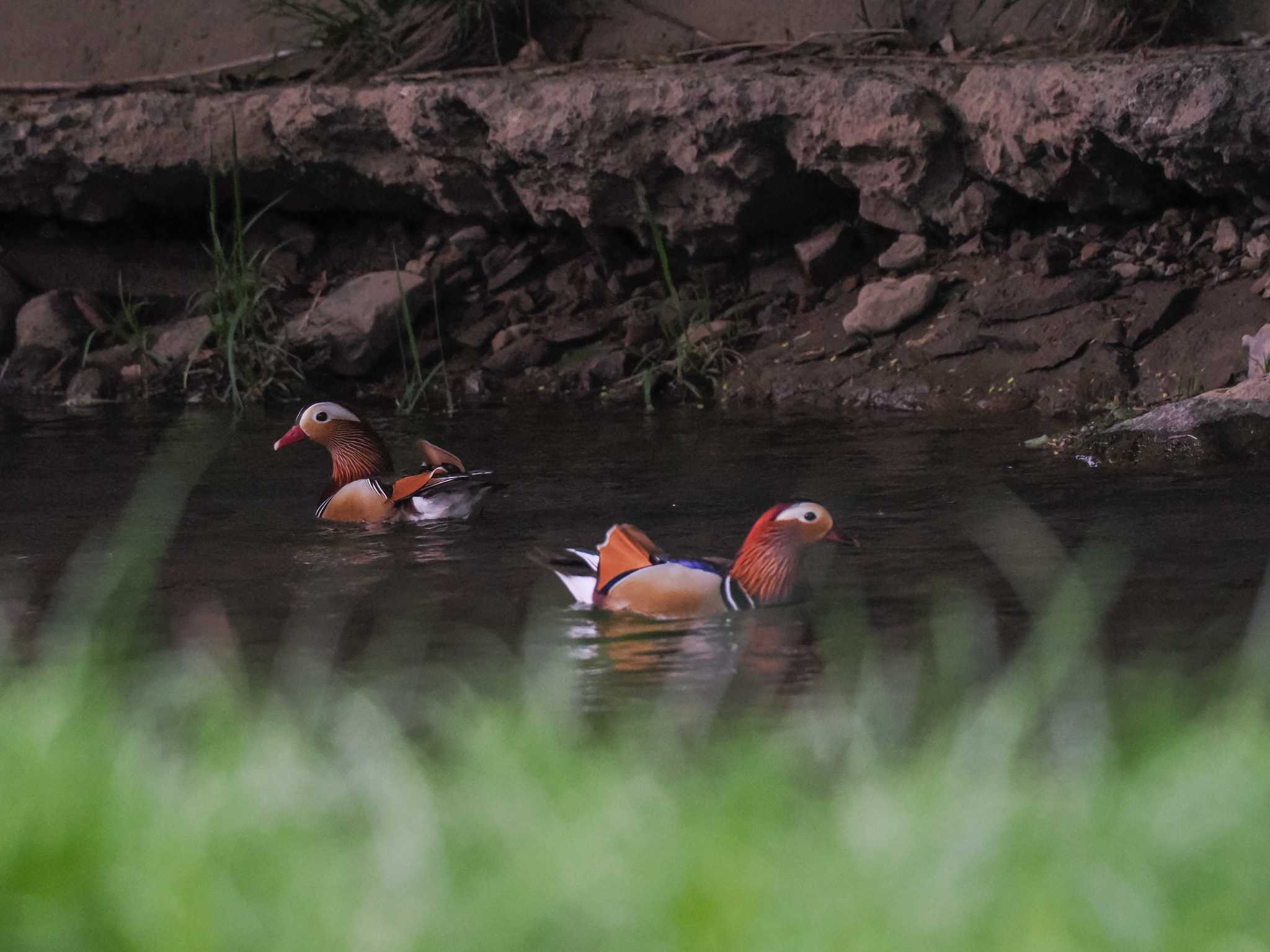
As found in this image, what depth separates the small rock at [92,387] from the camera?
950cm

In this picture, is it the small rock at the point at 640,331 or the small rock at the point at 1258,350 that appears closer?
the small rock at the point at 1258,350

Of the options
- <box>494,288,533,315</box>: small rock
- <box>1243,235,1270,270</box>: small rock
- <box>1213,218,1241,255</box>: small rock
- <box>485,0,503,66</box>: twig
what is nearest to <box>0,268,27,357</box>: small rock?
<box>494,288,533,315</box>: small rock

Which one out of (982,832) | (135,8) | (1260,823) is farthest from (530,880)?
(135,8)

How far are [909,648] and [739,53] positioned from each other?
20.3 feet

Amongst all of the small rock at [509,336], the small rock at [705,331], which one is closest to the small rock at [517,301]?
the small rock at [509,336]

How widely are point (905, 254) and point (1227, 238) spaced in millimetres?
1580

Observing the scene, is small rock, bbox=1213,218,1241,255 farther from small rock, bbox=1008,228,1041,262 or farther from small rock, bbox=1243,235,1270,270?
small rock, bbox=1008,228,1041,262

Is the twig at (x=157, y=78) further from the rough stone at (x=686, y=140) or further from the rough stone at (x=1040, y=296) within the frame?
the rough stone at (x=1040, y=296)

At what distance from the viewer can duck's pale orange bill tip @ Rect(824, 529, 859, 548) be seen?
4.34 meters

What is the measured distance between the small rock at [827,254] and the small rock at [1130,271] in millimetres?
1583

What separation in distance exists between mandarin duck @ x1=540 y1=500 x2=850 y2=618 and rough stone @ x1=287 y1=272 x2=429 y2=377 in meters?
5.41

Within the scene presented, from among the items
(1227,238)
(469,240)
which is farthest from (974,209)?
(469,240)

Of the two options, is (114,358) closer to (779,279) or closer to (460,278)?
(460,278)

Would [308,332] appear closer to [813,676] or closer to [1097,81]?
[1097,81]
